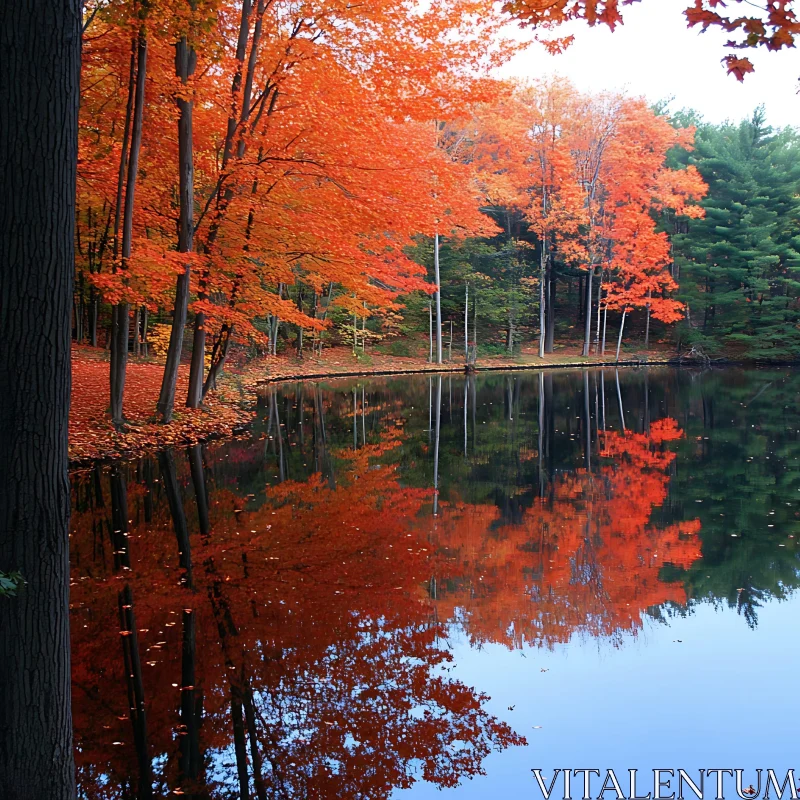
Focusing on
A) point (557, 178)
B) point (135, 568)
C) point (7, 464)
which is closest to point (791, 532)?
point (135, 568)

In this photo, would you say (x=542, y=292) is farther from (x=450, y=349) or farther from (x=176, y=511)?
(x=176, y=511)

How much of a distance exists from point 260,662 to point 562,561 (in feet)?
9.81

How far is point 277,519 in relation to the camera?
773 cm

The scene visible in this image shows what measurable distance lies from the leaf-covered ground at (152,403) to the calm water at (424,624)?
1022mm

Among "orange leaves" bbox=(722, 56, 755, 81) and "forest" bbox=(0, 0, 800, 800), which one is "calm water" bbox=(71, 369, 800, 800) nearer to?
"forest" bbox=(0, 0, 800, 800)

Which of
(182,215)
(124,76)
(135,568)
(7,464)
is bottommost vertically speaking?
(135,568)

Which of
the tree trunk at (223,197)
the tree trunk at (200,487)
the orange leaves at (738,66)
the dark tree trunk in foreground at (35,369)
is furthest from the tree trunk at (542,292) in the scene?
the dark tree trunk in foreground at (35,369)

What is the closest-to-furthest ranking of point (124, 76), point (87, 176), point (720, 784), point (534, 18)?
point (720, 784), point (534, 18), point (124, 76), point (87, 176)

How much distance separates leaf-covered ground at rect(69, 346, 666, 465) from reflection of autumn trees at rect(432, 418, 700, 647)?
5525mm

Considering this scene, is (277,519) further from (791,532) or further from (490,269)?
(490,269)

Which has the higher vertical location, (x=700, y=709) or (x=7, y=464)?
(x=7, y=464)

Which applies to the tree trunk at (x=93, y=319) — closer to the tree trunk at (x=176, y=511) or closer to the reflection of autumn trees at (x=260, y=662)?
the tree trunk at (x=176, y=511)

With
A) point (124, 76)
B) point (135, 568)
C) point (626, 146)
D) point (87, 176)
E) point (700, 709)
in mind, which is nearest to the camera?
point (700, 709)

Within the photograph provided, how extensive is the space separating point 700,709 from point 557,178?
95.2ft
